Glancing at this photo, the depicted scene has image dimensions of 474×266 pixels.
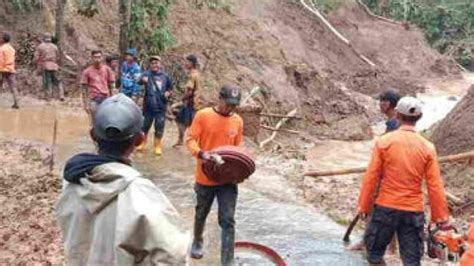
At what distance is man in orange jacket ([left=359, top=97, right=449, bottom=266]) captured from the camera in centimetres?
579

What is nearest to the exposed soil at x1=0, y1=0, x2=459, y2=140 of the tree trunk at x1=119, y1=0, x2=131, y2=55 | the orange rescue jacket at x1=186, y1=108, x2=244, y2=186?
the tree trunk at x1=119, y1=0, x2=131, y2=55

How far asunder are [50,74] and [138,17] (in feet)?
8.36

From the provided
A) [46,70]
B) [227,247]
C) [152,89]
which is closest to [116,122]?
[227,247]

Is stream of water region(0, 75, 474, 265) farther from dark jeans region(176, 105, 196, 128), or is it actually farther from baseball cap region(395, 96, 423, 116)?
baseball cap region(395, 96, 423, 116)

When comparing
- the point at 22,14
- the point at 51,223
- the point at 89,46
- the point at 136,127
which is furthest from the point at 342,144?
the point at 136,127

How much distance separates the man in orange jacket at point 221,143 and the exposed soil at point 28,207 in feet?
4.94

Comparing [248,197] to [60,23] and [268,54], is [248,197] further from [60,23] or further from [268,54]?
[268,54]

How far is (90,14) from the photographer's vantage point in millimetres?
18094

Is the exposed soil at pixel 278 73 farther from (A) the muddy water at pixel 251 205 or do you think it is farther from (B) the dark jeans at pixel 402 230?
(B) the dark jeans at pixel 402 230

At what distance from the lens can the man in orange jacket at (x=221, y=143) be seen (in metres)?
6.50

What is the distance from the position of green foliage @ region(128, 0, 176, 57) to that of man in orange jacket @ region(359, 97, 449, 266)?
498 inches

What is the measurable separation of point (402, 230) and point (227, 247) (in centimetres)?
155

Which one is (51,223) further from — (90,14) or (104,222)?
(90,14)

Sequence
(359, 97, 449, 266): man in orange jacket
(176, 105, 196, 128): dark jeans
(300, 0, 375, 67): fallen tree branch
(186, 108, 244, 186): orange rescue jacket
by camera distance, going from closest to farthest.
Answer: (359, 97, 449, 266): man in orange jacket → (186, 108, 244, 186): orange rescue jacket → (176, 105, 196, 128): dark jeans → (300, 0, 375, 67): fallen tree branch
